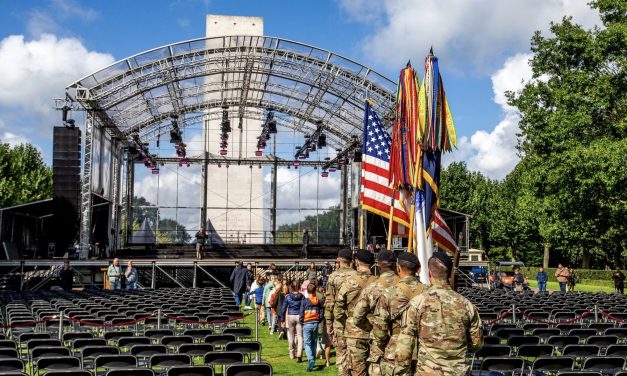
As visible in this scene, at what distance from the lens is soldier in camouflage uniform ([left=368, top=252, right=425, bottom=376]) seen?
20.1ft

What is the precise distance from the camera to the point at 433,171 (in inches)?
406

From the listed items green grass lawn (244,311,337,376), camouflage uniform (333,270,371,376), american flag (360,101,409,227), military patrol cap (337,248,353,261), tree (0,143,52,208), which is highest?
tree (0,143,52,208)

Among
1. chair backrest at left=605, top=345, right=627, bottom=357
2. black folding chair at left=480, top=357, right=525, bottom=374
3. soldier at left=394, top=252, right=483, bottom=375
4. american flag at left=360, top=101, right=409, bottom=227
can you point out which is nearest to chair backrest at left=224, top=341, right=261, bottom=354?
black folding chair at left=480, top=357, right=525, bottom=374

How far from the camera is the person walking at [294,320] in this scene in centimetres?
1091

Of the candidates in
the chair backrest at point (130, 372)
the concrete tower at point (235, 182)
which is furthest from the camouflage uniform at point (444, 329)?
the concrete tower at point (235, 182)

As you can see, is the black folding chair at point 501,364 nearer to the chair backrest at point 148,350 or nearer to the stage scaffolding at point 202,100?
the chair backrest at point 148,350

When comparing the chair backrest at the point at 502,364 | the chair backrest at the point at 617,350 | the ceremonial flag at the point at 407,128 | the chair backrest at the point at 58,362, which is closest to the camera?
the chair backrest at the point at 502,364

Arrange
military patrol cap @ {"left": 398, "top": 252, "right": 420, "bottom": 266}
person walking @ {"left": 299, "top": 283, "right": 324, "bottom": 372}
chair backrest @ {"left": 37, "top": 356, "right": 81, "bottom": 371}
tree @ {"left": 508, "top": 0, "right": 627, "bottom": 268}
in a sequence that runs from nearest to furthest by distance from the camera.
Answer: military patrol cap @ {"left": 398, "top": 252, "right": 420, "bottom": 266}
chair backrest @ {"left": 37, "top": 356, "right": 81, "bottom": 371}
person walking @ {"left": 299, "top": 283, "right": 324, "bottom": 372}
tree @ {"left": 508, "top": 0, "right": 627, "bottom": 268}

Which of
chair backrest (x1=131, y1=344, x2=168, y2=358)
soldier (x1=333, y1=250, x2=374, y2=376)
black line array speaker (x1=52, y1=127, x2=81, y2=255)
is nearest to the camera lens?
soldier (x1=333, y1=250, x2=374, y2=376)

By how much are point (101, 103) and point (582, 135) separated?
19951mm

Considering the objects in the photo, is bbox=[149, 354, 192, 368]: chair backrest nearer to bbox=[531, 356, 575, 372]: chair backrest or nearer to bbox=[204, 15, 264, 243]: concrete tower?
bbox=[531, 356, 575, 372]: chair backrest

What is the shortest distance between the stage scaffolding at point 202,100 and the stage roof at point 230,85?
4 centimetres

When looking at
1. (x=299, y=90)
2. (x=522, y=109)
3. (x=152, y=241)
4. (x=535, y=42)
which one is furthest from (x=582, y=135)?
(x=152, y=241)

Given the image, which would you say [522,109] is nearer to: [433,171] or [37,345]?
Result: [433,171]
